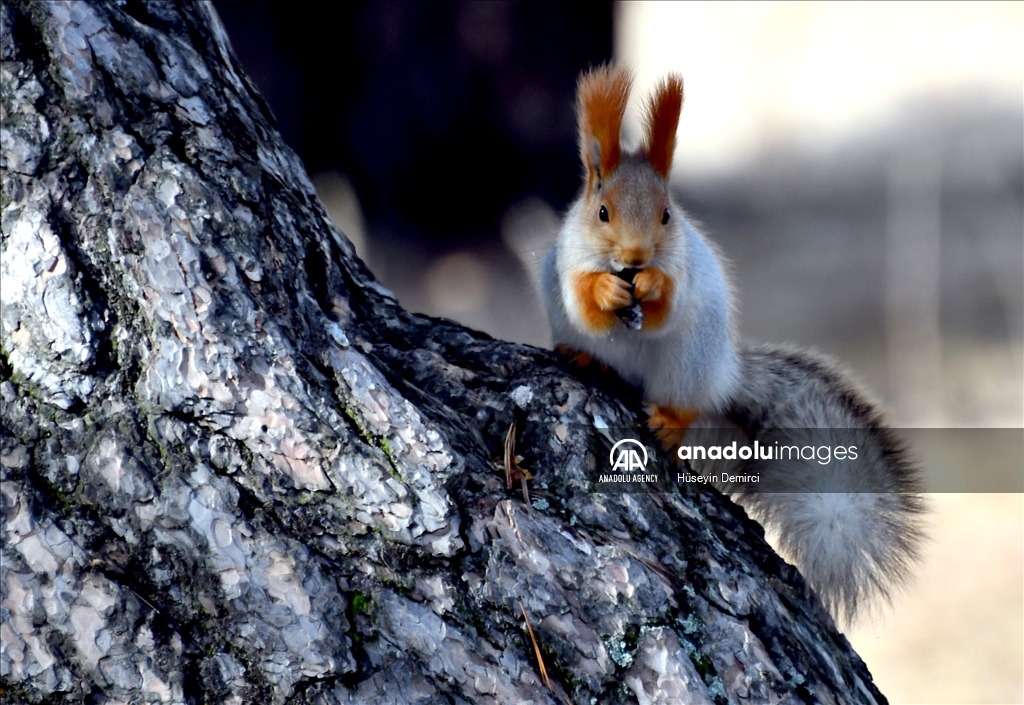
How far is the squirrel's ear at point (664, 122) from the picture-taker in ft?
4.46

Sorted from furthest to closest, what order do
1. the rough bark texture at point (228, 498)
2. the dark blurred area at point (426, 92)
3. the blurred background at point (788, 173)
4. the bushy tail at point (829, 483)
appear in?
the dark blurred area at point (426, 92) < the blurred background at point (788, 173) < the bushy tail at point (829, 483) < the rough bark texture at point (228, 498)

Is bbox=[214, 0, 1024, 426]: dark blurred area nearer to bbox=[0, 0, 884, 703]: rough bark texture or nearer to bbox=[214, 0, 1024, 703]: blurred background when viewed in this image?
bbox=[214, 0, 1024, 703]: blurred background

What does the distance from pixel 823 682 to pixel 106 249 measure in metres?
0.88

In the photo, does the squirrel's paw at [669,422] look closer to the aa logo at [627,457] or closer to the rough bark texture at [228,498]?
the aa logo at [627,457]

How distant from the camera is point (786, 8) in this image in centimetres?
468

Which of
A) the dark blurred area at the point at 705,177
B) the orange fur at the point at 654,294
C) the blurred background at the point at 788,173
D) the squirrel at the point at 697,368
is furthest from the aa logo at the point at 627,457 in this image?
the dark blurred area at the point at 705,177

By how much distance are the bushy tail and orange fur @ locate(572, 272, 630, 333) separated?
228mm

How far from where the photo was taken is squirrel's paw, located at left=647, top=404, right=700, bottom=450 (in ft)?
4.17

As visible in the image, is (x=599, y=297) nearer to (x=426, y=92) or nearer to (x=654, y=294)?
(x=654, y=294)

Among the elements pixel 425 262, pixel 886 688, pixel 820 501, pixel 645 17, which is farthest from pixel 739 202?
pixel 820 501

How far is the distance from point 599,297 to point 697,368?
206mm

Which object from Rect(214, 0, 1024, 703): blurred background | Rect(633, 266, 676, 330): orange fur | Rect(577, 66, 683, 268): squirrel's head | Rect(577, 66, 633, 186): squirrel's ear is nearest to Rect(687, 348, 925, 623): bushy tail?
Rect(633, 266, 676, 330): orange fur

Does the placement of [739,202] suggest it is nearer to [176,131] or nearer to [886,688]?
[886,688]

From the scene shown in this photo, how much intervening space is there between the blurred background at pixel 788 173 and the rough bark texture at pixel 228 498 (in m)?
1.80
